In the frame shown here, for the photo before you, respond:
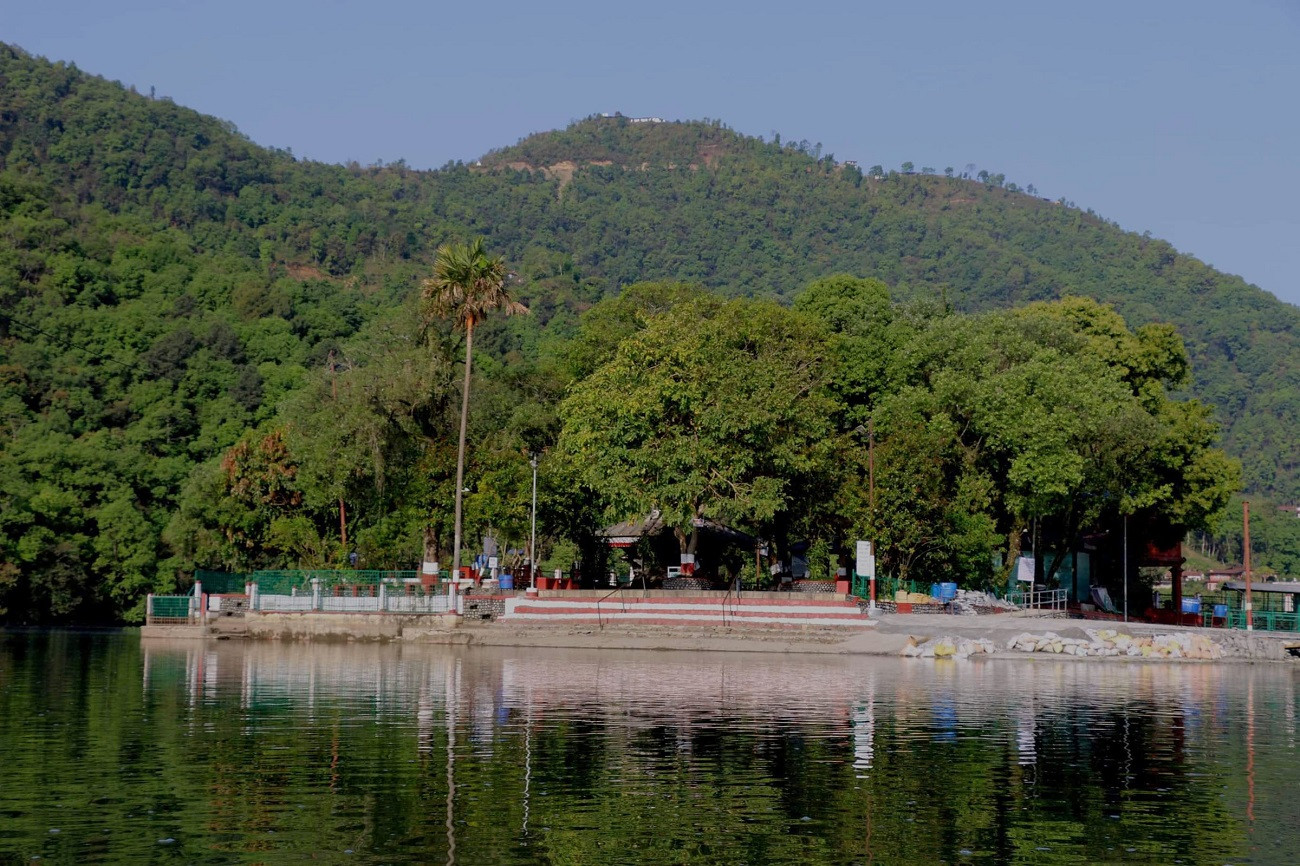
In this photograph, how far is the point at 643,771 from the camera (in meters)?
21.2

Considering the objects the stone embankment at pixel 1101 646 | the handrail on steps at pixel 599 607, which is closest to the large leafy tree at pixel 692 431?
the handrail on steps at pixel 599 607

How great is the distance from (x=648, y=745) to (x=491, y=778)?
13.9 ft

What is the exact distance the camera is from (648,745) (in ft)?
78.5

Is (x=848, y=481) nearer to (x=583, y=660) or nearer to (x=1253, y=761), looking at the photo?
(x=583, y=660)

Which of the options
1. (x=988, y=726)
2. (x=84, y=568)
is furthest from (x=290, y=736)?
(x=84, y=568)

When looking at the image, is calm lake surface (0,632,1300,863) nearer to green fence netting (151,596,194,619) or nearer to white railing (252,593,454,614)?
white railing (252,593,454,614)

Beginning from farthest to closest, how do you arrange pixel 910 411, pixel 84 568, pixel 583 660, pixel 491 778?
1. pixel 84 568
2. pixel 910 411
3. pixel 583 660
4. pixel 491 778

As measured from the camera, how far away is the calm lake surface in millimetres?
16234

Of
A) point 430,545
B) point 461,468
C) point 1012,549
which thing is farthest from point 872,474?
point 430,545

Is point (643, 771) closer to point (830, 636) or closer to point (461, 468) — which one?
point (830, 636)

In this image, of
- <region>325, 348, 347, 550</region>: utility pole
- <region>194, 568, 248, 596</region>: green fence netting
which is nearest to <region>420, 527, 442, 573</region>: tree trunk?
<region>325, 348, 347, 550</region>: utility pole

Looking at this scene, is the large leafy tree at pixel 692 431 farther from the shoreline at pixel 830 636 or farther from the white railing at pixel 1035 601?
the white railing at pixel 1035 601

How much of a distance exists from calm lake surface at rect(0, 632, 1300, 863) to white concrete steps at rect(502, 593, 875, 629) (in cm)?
1431

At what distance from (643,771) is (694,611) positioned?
34284mm
